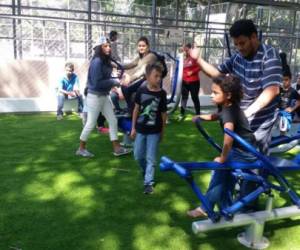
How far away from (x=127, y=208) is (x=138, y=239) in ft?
2.03

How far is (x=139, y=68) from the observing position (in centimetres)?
528

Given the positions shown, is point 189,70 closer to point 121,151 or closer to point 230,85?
point 121,151

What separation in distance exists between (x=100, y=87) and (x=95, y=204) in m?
1.70

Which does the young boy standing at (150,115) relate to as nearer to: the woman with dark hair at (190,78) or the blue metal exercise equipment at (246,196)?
the blue metal exercise equipment at (246,196)

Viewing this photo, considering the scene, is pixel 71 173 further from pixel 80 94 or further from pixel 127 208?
pixel 80 94

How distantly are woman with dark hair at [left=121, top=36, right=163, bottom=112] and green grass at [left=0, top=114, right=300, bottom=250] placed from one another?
0.95 m

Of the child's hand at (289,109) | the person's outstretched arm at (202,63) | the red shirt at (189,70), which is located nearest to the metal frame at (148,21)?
the red shirt at (189,70)

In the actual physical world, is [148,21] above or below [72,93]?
above

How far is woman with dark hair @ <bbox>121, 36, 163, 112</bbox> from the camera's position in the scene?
5207 mm

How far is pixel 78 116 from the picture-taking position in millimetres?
8320

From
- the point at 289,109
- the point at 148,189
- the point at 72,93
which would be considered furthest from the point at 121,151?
the point at 72,93

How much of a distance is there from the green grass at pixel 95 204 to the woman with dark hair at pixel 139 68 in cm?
95

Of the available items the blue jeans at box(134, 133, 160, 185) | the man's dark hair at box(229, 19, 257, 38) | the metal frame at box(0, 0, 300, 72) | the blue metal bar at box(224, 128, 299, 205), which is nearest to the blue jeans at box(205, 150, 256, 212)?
the blue metal bar at box(224, 128, 299, 205)

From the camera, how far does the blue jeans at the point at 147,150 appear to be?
409 centimetres
